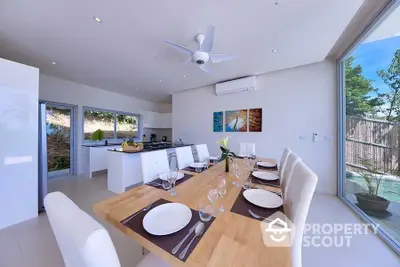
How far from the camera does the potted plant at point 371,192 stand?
1.95m

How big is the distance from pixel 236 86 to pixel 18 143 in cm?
391

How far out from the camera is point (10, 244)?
1605 millimetres

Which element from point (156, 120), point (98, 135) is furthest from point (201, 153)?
point (156, 120)

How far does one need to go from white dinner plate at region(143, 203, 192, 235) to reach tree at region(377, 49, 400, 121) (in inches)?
98.3

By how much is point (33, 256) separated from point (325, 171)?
14.7 feet

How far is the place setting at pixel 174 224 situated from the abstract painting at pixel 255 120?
2.94m

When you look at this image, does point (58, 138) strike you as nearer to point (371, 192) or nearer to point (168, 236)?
point (168, 236)

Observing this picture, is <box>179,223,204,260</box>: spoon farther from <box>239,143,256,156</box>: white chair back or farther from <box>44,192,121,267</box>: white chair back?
<box>239,143,256,156</box>: white chair back

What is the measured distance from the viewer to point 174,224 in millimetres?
828

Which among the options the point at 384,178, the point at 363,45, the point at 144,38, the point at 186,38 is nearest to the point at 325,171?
the point at 384,178

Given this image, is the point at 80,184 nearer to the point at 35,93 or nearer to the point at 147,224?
the point at 35,93

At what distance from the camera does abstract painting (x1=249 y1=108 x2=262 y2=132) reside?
3.59 metres

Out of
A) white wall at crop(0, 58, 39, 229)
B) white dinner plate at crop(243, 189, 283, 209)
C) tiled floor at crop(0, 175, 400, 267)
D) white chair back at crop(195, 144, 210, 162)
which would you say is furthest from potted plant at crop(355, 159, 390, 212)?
white wall at crop(0, 58, 39, 229)

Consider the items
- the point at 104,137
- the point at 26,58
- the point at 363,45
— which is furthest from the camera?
the point at 104,137
